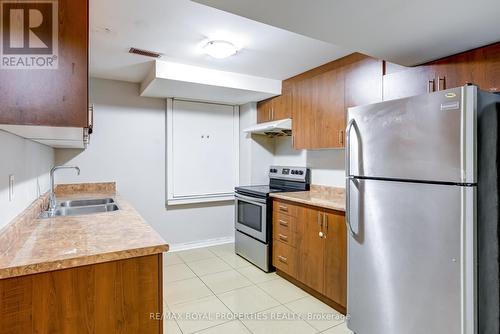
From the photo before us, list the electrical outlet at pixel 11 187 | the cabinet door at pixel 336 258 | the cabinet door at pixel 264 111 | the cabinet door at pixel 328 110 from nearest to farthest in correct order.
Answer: the electrical outlet at pixel 11 187 < the cabinet door at pixel 336 258 < the cabinet door at pixel 328 110 < the cabinet door at pixel 264 111

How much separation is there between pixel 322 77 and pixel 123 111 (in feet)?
8.14

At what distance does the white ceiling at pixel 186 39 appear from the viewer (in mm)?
1876

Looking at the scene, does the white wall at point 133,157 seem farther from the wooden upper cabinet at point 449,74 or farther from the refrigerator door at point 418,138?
the wooden upper cabinet at point 449,74

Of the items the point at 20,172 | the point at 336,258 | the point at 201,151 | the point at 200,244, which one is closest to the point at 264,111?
the point at 201,151

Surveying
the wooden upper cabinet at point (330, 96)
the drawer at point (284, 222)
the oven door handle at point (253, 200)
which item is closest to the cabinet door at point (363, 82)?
the wooden upper cabinet at point (330, 96)

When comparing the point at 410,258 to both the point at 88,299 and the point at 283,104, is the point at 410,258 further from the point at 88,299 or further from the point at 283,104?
the point at 283,104

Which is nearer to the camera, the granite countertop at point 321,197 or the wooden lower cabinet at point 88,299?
the wooden lower cabinet at point 88,299

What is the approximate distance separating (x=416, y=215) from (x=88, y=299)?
1.72 m

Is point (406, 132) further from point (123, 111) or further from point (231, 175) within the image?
point (123, 111)

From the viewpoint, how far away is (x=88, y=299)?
3.91ft

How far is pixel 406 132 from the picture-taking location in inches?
65.1

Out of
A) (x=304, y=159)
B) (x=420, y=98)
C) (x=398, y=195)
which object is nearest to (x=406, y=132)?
(x=420, y=98)
